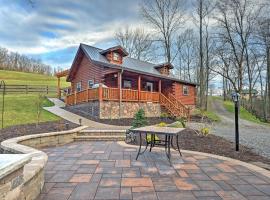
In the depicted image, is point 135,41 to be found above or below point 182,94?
→ above

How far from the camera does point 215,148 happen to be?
618 cm

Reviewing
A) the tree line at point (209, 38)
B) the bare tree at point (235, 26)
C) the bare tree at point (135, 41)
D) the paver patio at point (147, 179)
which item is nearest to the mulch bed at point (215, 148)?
the paver patio at point (147, 179)

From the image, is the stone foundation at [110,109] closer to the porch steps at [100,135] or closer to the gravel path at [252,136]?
the porch steps at [100,135]

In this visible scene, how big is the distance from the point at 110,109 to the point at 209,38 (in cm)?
1686

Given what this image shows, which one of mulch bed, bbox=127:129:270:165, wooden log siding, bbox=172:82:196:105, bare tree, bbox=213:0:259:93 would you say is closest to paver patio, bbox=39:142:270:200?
mulch bed, bbox=127:129:270:165

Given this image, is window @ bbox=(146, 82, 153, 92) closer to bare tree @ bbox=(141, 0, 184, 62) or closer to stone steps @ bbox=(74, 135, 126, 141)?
bare tree @ bbox=(141, 0, 184, 62)

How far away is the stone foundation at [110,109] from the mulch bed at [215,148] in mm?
5786

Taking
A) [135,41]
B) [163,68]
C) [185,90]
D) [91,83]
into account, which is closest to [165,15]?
[135,41]

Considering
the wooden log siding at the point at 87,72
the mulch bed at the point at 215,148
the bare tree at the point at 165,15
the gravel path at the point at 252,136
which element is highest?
the bare tree at the point at 165,15

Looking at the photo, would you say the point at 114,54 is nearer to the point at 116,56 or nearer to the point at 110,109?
the point at 116,56

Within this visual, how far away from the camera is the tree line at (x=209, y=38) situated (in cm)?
2070

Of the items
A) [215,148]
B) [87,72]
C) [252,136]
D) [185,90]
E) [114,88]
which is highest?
[87,72]

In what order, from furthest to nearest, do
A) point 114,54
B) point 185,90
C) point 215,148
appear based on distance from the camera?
point 185,90 < point 114,54 < point 215,148

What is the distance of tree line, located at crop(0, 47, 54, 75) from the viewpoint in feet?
146
